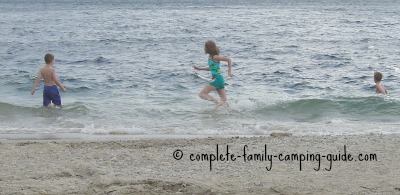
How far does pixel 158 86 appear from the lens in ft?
50.2

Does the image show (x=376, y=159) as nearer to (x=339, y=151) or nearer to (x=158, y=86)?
(x=339, y=151)

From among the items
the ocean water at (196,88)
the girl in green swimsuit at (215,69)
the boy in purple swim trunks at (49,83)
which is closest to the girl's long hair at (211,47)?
the girl in green swimsuit at (215,69)

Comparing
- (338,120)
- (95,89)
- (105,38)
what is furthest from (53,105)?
(105,38)

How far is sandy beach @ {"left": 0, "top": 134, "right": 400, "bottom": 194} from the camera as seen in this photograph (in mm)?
5848

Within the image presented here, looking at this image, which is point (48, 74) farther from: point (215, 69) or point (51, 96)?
point (215, 69)

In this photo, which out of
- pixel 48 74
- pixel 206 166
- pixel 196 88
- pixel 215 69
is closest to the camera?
pixel 206 166

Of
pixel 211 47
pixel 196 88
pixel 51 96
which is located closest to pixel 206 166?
pixel 211 47

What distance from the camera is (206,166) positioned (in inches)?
265

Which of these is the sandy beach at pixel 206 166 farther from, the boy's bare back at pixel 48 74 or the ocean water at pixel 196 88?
the boy's bare back at pixel 48 74

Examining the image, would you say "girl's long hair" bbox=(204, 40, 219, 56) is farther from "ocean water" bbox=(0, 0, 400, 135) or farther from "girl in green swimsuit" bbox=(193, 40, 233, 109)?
"ocean water" bbox=(0, 0, 400, 135)

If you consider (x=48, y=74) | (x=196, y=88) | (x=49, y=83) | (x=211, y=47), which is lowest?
(x=196, y=88)

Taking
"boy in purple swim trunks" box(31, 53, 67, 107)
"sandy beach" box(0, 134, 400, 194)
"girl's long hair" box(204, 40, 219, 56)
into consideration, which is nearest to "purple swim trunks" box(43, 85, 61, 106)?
"boy in purple swim trunks" box(31, 53, 67, 107)

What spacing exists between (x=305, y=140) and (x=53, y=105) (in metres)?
5.98

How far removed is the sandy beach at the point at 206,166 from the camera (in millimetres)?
5848
